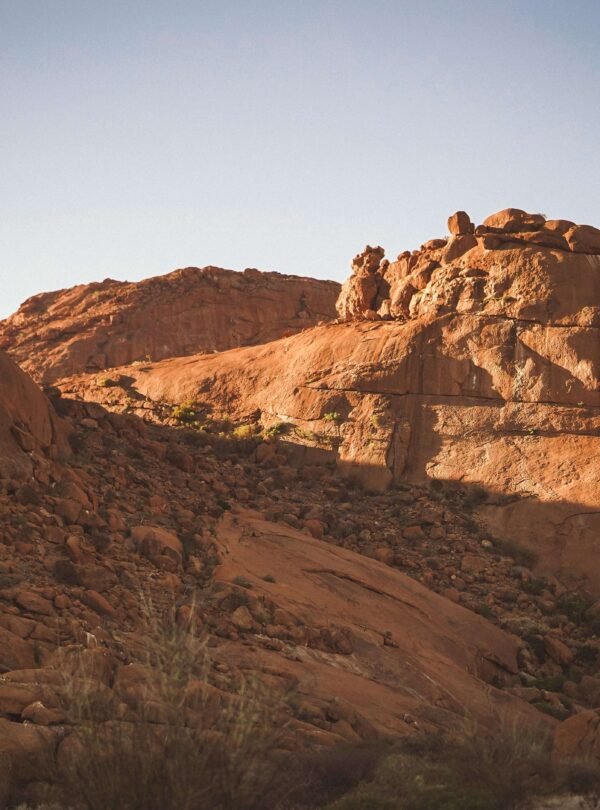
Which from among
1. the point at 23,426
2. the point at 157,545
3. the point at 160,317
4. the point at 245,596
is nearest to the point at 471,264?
the point at 23,426

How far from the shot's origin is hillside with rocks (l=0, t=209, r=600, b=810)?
39.4ft

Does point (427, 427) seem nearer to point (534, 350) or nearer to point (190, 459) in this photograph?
point (534, 350)

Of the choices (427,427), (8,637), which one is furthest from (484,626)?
(8,637)

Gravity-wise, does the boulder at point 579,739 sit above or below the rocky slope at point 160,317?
below

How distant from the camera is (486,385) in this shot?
2531 cm

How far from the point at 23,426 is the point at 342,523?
7.65 meters

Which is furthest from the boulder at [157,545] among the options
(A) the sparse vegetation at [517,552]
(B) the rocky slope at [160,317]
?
(B) the rocky slope at [160,317]

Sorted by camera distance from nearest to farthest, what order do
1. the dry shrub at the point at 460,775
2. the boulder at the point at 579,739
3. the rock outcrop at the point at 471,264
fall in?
the dry shrub at the point at 460,775 → the boulder at the point at 579,739 → the rock outcrop at the point at 471,264

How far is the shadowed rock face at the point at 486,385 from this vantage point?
2356 centimetres

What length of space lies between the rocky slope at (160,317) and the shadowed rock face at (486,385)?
2061cm

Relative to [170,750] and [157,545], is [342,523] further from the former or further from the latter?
[170,750]

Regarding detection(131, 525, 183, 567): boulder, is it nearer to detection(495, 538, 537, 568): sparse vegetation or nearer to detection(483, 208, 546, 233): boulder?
detection(495, 538, 537, 568): sparse vegetation

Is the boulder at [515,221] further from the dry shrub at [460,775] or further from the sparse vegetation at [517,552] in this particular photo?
the dry shrub at [460,775]

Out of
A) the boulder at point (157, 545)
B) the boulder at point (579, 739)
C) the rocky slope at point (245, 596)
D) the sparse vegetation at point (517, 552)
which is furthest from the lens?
the sparse vegetation at point (517, 552)
